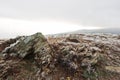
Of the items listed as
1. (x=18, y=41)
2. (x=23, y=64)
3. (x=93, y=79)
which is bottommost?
(x=93, y=79)

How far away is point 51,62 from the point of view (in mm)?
24312

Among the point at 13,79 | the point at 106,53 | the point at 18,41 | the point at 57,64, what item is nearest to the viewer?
the point at 13,79

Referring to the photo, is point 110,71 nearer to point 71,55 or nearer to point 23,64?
point 71,55

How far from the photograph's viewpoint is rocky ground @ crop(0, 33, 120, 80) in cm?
2352

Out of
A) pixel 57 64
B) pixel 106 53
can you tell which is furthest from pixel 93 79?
pixel 106 53

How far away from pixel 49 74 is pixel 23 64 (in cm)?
284

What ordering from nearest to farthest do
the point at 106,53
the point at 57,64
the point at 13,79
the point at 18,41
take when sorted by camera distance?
1. the point at 13,79
2. the point at 57,64
3. the point at 18,41
4. the point at 106,53

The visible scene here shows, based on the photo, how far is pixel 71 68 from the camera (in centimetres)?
2405

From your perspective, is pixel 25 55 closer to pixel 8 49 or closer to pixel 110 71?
pixel 8 49

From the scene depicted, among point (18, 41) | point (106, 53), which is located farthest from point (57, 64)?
point (106, 53)

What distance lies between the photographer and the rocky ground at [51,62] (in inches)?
926

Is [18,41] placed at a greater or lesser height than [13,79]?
greater

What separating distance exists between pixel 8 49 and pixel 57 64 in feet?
Answer: 17.4

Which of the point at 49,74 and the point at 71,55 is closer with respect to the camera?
the point at 49,74
